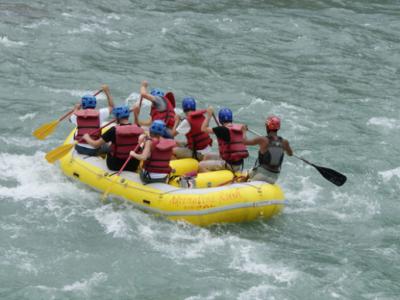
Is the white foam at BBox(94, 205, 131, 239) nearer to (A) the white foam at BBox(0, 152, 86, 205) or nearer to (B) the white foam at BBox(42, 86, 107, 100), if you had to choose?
(A) the white foam at BBox(0, 152, 86, 205)

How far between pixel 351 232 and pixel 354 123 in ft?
16.4

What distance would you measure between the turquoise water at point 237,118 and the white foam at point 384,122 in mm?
43

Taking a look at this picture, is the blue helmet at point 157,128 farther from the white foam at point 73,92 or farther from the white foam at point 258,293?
the white foam at point 73,92

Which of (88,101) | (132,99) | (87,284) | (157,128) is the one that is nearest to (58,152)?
(88,101)

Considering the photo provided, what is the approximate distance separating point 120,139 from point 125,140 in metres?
0.07

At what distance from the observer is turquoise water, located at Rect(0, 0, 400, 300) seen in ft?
30.0

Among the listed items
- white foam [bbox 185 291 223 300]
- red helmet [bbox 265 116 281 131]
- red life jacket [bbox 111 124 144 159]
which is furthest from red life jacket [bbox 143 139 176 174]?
white foam [bbox 185 291 223 300]

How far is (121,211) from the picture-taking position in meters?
10.6

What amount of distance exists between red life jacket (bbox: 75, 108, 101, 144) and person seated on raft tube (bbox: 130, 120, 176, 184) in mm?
1213

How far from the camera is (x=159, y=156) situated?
10.3 metres

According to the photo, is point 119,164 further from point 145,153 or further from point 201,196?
point 201,196

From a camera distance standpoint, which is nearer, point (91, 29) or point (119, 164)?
point (119, 164)

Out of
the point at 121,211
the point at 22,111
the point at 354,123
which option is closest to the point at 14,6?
the point at 22,111

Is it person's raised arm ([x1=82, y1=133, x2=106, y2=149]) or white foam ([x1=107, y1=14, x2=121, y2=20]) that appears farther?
white foam ([x1=107, y1=14, x2=121, y2=20])
